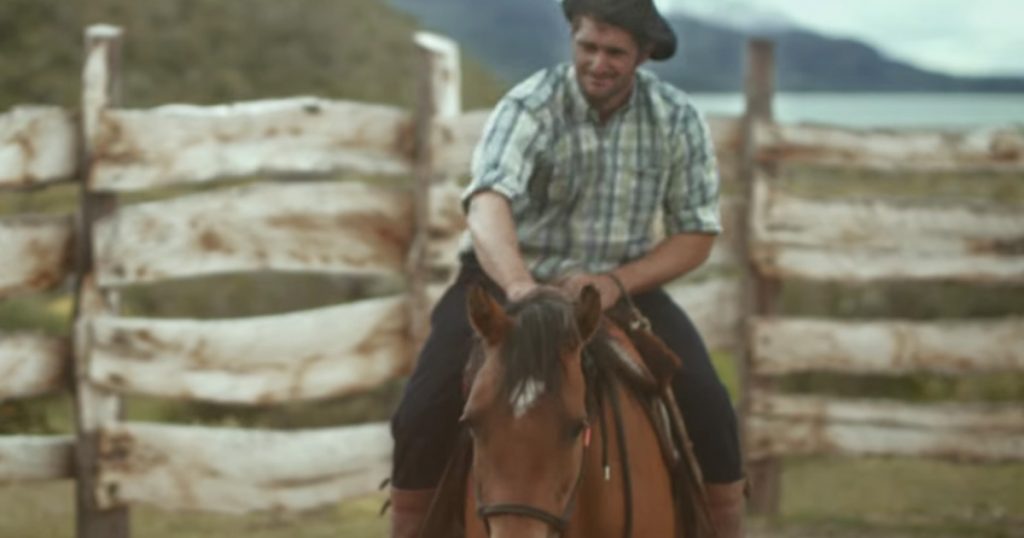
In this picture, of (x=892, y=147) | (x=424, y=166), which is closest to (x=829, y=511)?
(x=892, y=147)

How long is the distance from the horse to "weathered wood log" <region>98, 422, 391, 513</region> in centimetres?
354

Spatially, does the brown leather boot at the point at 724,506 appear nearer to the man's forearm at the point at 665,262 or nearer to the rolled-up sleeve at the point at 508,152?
the man's forearm at the point at 665,262

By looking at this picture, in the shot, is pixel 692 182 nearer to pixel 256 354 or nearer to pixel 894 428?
pixel 256 354

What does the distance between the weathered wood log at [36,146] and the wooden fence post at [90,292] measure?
0.07 meters

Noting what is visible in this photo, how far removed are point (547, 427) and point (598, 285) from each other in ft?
2.90

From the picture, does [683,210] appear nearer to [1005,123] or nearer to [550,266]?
[550,266]

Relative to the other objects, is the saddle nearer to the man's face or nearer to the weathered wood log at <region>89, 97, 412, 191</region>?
the man's face

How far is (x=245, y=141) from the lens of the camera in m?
7.36

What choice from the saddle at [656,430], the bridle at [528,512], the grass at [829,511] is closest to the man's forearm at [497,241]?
the saddle at [656,430]

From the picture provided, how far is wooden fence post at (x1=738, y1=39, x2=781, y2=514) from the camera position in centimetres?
858

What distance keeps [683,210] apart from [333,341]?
3.11 meters

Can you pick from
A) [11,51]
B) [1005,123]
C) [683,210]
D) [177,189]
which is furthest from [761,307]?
[11,51]

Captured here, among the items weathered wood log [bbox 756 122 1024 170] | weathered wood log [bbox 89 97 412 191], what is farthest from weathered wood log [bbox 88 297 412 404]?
weathered wood log [bbox 756 122 1024 170]

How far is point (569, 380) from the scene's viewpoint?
3600 millimetres
